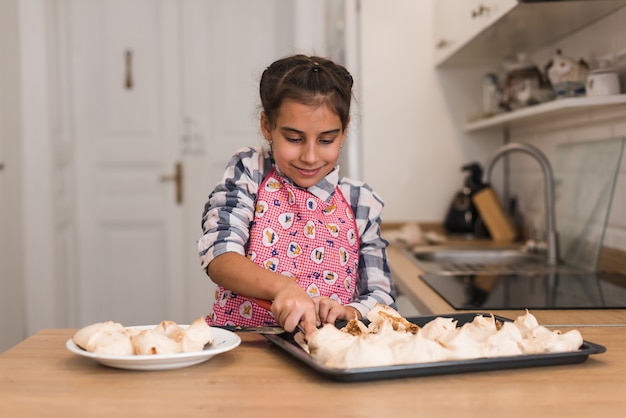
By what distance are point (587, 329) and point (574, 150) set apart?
1128 millimetres

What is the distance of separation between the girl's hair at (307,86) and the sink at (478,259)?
2.76 ft

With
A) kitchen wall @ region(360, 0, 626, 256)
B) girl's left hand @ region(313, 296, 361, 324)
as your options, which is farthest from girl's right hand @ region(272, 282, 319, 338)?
kitchen wall @ region(360, 0, 626, 256)

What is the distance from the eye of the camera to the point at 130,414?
73cm

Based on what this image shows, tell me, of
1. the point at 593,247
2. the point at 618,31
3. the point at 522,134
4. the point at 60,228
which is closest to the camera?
the point at 618,31

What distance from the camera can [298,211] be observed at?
4.99 feet

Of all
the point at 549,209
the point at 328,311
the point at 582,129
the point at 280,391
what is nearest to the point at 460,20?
the point at 582,129

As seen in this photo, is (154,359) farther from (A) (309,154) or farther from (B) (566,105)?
(B) (566,105)

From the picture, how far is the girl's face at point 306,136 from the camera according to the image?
134 cm

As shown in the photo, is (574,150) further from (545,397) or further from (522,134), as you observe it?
(545,397)

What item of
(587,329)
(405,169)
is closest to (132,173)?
(405,169)

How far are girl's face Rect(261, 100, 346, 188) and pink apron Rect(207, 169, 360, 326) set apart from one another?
5.0 inches

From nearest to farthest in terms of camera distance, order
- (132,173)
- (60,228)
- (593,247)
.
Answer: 1. (593,247)
2. (60,228)
3. (132,173)

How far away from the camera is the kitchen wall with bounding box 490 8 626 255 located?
1904 mm

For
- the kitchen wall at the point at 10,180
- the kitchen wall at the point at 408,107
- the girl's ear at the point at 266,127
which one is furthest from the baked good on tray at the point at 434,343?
the kitchen wall at the point at 10,180
